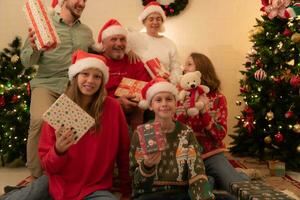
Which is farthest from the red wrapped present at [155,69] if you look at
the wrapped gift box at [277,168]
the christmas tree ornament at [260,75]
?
the wrapped gift box at [277,168]

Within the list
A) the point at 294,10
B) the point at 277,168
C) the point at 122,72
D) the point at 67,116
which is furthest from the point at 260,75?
the point at 67,116

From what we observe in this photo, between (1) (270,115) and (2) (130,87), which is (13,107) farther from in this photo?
(1) (270,115)

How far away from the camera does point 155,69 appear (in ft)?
11.5

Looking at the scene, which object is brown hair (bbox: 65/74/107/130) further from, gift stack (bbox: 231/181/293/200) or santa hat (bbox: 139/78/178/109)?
gift stack (bbox: 231/181/293/200)

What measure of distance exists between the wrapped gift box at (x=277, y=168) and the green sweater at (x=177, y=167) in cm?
161

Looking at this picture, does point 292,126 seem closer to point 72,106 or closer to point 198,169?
point 198,169

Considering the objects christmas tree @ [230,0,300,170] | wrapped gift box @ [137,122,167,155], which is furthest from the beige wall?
wrapped gift box @ [137,122,167,155]

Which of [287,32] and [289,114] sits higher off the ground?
[287,32]

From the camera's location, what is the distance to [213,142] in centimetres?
311

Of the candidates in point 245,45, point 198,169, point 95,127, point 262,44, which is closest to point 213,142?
point 198,169

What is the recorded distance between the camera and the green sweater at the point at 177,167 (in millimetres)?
2406

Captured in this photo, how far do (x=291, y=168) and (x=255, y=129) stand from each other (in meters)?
0.60

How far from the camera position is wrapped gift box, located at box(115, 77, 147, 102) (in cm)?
321

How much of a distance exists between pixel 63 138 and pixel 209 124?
1357 mm
